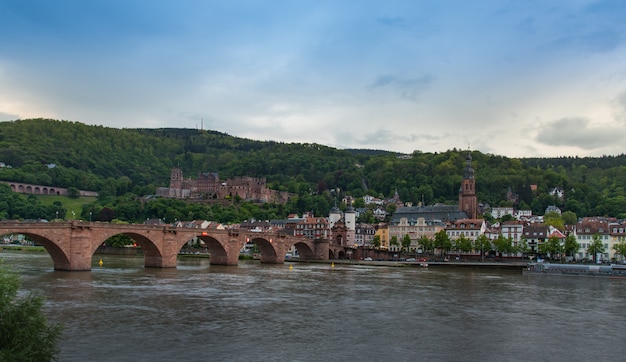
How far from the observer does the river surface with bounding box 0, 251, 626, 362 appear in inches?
992

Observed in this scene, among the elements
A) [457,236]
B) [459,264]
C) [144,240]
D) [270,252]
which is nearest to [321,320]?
[144,240]

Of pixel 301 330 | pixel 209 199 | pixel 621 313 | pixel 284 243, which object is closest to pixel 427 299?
pixel 621 313

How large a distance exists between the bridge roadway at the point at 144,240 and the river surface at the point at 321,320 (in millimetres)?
2218

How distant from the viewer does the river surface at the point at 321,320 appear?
2519 cm

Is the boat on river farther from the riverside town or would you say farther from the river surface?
the river surface

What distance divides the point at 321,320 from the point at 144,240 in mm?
36619

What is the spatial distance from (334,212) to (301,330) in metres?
108

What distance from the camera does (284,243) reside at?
3743 inches

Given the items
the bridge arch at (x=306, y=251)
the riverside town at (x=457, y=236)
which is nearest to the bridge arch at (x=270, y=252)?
the riverside town at (x=457, y=236)

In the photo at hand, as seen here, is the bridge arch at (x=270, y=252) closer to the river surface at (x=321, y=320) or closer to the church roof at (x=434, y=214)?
the river surface at (x=321, y=320)

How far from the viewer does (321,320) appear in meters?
33.2

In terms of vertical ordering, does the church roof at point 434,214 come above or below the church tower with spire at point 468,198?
below

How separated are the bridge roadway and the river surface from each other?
2.22 metres

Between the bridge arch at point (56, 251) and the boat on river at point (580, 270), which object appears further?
the boat on river at point (580, 270)
